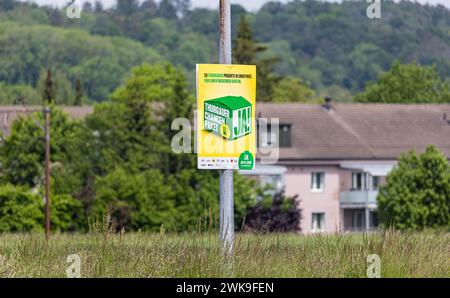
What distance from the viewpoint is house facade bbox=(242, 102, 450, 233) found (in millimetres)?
79500

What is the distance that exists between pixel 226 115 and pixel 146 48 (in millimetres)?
164665

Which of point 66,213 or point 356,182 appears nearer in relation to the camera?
point 66,213

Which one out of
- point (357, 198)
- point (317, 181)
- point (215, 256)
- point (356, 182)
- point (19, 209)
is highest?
point (215, 256)

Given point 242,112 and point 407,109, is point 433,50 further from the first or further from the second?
point 242,112

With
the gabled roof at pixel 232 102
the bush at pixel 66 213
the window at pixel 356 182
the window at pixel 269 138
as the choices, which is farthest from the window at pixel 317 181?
the gabled roof at pixel 232 102

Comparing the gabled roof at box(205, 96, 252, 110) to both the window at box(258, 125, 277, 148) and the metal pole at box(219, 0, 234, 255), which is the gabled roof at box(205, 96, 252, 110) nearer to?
the metal pole at box(219, 0, 234, 255)

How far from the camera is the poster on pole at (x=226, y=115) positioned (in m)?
12.0

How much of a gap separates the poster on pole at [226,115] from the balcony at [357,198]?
6813cm

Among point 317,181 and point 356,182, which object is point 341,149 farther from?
point 317,181

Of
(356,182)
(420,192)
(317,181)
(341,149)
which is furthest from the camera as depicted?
(341,149)

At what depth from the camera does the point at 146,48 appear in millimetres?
175625

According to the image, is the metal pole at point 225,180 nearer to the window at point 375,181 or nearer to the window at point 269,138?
the window at point 269,138

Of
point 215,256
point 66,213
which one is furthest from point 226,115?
point 66,213

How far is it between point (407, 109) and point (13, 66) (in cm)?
7096
